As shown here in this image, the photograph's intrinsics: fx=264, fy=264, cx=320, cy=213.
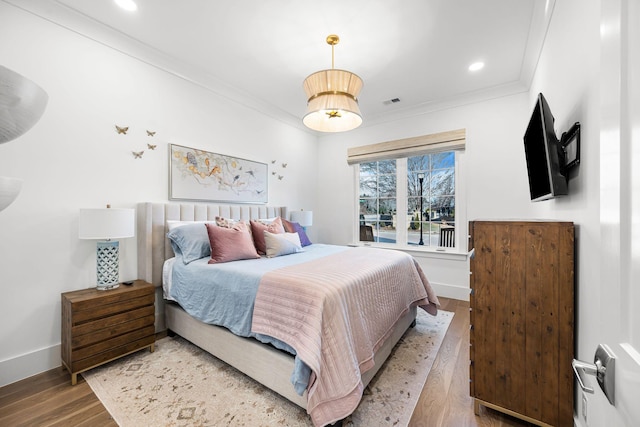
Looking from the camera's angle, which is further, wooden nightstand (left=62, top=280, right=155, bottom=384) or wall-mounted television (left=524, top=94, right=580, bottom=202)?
wooden nightstand (left=62, top=280, right=155, bottom=384)

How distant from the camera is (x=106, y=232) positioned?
2.01 meters

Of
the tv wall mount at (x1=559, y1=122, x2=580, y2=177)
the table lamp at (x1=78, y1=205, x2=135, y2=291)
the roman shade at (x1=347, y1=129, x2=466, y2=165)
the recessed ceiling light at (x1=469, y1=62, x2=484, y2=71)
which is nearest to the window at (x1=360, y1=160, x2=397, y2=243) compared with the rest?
the roman shade at (x1=347, y1=129, x2=466, y2=165)

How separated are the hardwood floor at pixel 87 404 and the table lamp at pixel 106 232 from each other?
70 cm

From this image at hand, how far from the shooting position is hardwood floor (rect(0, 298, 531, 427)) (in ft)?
5.11

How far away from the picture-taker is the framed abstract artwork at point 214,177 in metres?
2.91

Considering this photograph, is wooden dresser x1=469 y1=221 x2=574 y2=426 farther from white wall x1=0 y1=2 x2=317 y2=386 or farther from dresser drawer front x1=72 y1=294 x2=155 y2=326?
white wall x1=0 y1=2 x2=317 y2=386

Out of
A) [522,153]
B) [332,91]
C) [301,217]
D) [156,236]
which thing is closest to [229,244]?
[156,236]

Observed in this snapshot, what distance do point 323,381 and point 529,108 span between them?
376 centimetres

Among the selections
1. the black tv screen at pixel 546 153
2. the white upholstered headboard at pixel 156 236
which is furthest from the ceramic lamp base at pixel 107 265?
the black tv screen at pixel 546 153

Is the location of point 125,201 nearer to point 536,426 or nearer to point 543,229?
point 543,229

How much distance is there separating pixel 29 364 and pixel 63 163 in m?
1.55

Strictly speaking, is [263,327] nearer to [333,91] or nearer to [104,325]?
[104,325]

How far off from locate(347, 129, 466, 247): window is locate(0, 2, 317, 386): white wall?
2.94 meters

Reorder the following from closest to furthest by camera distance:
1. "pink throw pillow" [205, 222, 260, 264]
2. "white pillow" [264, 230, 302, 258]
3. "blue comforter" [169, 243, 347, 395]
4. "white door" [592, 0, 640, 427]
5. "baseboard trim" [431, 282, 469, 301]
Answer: "white door" [592, 0, 640, 427]
"blue comforter" [169, 243, 347, 395]
"pink throw pillow" [205, 222, 260, 264]
"white pillow" [264, 230, 302, 258]
"baseboard trim" [431, 282, 469, 301]
